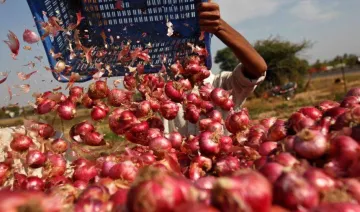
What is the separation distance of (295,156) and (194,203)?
0.48 m

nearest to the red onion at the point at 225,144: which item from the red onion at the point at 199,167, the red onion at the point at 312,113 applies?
the red onion at the point at 199,167

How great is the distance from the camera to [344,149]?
103 centimetres

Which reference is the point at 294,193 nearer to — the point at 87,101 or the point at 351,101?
the point at 351,101

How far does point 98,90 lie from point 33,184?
29.4 inches

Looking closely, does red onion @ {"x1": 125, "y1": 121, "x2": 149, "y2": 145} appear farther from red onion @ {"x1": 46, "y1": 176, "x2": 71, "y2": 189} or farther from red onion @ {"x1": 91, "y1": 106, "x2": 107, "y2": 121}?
red onion @ {"x1": 46, "y1": 176, "x2": 71, "y2": 189}

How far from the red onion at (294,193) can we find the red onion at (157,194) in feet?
0.67

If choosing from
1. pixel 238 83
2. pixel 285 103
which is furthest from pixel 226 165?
pixel 285 103

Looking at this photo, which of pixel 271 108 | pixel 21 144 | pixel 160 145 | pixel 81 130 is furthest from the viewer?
pixel 271 108

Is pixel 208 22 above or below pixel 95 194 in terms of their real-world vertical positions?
above

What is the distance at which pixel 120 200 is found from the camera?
3.02 ft

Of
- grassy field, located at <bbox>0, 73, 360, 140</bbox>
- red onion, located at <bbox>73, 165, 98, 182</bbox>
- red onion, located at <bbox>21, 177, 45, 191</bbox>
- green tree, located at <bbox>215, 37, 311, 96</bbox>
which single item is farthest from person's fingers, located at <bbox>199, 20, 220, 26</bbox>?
green tree, located at <bbox>215, 37, 311, 96</bbox>

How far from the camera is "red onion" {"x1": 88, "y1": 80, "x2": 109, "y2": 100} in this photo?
209 centimetres

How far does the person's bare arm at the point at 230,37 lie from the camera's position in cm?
220

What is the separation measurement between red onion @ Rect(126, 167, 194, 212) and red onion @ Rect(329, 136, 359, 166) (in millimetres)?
490
